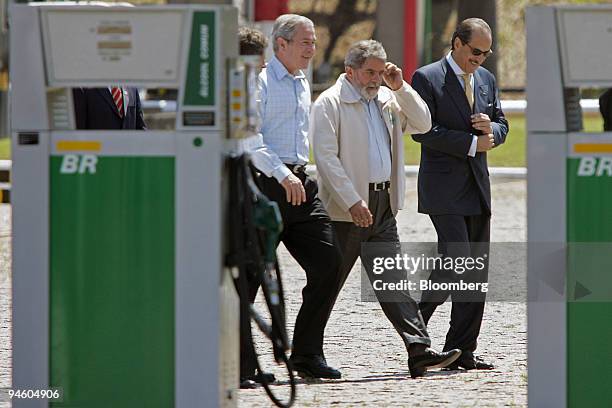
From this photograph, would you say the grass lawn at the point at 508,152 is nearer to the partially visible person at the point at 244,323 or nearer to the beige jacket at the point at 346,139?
the beige jacket at the point at 346,139

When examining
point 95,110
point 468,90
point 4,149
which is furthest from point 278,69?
point 4,149

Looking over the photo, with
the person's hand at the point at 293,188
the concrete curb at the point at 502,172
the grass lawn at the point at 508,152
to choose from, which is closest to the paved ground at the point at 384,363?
the person's hand at the point at 293,188

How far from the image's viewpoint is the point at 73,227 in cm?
520

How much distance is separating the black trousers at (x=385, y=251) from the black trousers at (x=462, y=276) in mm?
217

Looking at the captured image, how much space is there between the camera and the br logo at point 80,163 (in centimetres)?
516

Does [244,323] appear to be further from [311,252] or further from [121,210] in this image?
[121,210]

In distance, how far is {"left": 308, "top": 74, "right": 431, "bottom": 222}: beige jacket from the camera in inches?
278

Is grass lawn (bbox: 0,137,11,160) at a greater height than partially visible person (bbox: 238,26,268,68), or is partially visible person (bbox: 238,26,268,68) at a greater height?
grass lawn (bbox: 0,137,11,160)

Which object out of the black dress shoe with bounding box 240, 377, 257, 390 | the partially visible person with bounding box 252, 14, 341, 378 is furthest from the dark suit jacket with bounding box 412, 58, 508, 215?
the black dress shoe with bounding box 240, 377, 257, 390

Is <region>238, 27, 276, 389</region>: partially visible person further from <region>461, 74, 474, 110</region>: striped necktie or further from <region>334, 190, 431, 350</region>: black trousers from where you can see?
<region>461, 74, 474, 110</region>: striped necktie

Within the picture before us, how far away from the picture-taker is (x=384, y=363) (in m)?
7.33

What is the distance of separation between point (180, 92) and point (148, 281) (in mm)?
747

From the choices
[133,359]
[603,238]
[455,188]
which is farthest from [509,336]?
[133,359]

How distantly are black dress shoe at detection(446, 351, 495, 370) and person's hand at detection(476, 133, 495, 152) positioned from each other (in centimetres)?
114
